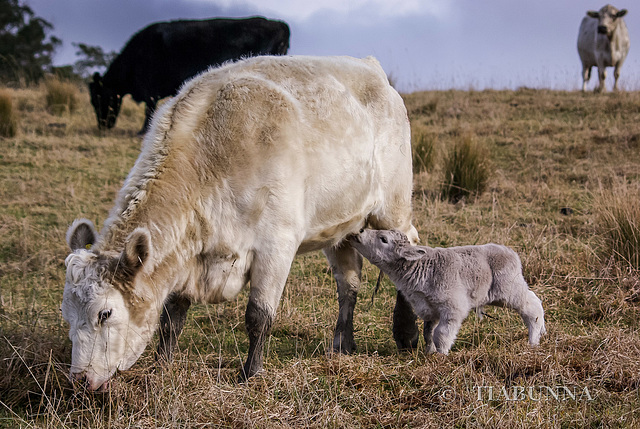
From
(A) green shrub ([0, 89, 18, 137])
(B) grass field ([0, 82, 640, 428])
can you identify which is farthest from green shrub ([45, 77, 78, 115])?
(B) grass field ([0, 82, 640, 428])

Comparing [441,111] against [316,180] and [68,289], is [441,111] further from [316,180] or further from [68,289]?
[68,289]

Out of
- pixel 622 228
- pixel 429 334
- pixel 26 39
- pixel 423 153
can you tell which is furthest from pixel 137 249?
pixel 26 39

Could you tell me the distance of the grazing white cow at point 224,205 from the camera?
10.7 feet

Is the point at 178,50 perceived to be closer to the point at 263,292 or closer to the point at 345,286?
the point at 345,286

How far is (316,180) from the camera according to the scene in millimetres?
4012

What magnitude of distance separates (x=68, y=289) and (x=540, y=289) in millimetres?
4187

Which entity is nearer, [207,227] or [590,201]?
[207,227]

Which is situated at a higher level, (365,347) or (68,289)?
(68,289)

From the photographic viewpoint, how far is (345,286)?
4898mm

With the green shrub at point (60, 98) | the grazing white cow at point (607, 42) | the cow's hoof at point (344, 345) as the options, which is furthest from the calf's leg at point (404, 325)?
the grazing white cow at point (607, 42)

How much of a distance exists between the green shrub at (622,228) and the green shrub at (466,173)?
9.20 ft

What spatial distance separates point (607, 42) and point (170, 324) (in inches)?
670

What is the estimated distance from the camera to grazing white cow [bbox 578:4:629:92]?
1733cm

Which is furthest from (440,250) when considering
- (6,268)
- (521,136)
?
(521,136)
